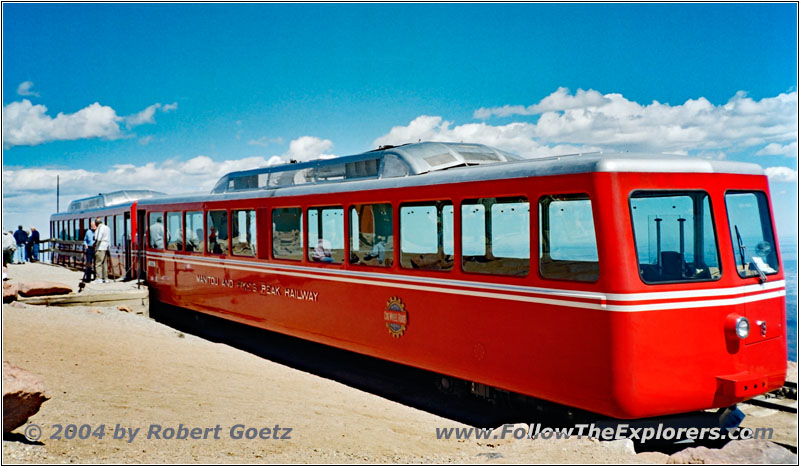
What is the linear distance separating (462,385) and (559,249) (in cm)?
265

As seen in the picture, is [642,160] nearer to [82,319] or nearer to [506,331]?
[506,331]

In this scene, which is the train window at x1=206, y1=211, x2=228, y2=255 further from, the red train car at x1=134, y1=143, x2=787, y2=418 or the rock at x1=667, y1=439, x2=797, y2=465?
the rock at x1=667, y1=439, x2=797, y2=465

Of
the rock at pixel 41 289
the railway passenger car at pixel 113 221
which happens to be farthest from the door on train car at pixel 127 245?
the rock at pixel 41 289

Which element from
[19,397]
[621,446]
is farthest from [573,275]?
[19,397]

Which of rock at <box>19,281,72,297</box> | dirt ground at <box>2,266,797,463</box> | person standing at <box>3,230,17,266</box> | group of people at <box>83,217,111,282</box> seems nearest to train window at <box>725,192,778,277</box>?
dirt ground at <box>2,266,797,463</box>

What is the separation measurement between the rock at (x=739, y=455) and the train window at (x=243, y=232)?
7.89 metres

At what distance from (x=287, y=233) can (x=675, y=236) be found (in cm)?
616

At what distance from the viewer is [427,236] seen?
28.2 feet

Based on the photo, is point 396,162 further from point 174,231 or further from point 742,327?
point 174,231

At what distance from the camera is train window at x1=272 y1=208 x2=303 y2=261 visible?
11125 millimetres

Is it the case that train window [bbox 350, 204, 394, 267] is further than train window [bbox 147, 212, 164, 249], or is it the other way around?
train window [bbox 147, 212, 164, 249]

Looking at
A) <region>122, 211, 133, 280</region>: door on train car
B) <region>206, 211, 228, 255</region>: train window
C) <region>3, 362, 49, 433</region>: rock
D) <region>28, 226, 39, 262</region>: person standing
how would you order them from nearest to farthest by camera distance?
<region>3, 362, 49, 433</region>: rock → <region>206, 211, 228, 255</region>: train window → <region>122, 211, 133, 280</region>: door on train car → <region>28, 226, 39, 262</region>: person standing

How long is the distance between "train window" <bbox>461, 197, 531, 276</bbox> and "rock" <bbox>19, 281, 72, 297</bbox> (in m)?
11.3

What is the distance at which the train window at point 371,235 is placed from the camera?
921cm
